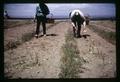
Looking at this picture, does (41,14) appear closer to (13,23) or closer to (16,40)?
(13,23)

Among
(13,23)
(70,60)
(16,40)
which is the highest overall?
(13,23)

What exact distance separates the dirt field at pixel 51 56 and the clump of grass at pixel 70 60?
5 centimetres

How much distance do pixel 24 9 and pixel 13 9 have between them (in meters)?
0.16

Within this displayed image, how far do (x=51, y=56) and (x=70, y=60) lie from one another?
0.30m

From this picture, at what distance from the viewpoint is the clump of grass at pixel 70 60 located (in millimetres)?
4301

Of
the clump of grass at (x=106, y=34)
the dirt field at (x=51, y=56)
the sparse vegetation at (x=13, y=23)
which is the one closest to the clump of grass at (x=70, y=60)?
the dirt field at (x=51, y=56)

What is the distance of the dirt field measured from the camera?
4301mm

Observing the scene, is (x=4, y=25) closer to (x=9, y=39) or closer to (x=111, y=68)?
(x=9, y=39)

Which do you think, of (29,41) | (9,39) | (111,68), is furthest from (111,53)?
(9,39)

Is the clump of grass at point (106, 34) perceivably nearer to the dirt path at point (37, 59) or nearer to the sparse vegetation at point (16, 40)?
the dirt path at point (37, 59)

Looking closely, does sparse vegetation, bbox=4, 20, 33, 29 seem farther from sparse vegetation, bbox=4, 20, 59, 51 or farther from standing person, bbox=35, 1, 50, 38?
standing person, bbox=35, 1, 50, 38

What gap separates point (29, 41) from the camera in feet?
14.6

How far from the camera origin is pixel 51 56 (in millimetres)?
4398

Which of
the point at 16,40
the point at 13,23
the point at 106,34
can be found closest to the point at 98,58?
the point at 106,34
